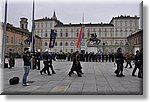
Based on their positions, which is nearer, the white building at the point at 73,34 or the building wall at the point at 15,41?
the building wall at the point at 15,41

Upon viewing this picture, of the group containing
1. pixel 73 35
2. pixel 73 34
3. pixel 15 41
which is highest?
pixel 73 34

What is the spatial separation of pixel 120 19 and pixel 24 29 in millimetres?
25365

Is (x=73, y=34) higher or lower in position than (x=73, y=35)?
higher

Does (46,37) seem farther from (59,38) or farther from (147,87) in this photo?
(147,87)

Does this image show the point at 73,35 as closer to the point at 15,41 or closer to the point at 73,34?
the point at 73,34

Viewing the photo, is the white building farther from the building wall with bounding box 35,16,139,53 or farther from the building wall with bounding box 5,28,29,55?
the building wall with bounding box 5,28,29,55

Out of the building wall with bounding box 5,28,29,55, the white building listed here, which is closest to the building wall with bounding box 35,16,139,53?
the white building

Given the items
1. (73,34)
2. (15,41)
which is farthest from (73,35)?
(15,41)

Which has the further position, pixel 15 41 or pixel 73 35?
pixel 73 35

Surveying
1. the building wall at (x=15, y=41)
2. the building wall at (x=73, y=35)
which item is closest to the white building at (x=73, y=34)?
the building wall at (x=73, y=35)

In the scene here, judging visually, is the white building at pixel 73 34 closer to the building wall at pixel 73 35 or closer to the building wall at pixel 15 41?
the building wall at pixel 73 35

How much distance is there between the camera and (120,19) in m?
65.7

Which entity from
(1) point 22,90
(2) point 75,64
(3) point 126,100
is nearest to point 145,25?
(3) point 126,100

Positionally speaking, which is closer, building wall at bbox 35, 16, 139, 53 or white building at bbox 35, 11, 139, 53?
building wall at bbox 35, 16, 139, 53
